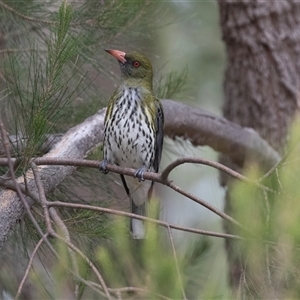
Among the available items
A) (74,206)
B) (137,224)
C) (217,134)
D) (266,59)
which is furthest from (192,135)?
(74,206)

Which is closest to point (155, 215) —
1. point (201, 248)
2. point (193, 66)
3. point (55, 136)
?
point (201, 248)

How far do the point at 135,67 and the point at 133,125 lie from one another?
0.46 m

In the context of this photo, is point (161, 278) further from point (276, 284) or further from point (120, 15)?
point (120, 15)

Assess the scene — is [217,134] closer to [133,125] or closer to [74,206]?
[133,125]

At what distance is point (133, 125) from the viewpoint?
11.6 feet

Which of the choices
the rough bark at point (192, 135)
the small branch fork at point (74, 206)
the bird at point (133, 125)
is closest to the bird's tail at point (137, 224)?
Result: the bird at point (133, 125)

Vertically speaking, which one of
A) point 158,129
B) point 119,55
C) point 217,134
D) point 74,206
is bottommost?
point 217,134

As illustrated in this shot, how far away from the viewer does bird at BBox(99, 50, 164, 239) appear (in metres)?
3.51

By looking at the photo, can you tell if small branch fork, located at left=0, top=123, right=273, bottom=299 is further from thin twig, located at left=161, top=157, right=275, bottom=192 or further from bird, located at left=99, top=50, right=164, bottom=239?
bird, located at left=99, top=50, right=164, bottom=239

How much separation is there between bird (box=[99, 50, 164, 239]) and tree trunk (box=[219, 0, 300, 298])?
1.09 m

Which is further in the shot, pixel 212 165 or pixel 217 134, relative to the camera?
pixel 217 134

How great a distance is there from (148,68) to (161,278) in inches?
92.6

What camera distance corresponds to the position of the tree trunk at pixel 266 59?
15.3 ft

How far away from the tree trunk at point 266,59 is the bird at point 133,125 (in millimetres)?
1088
